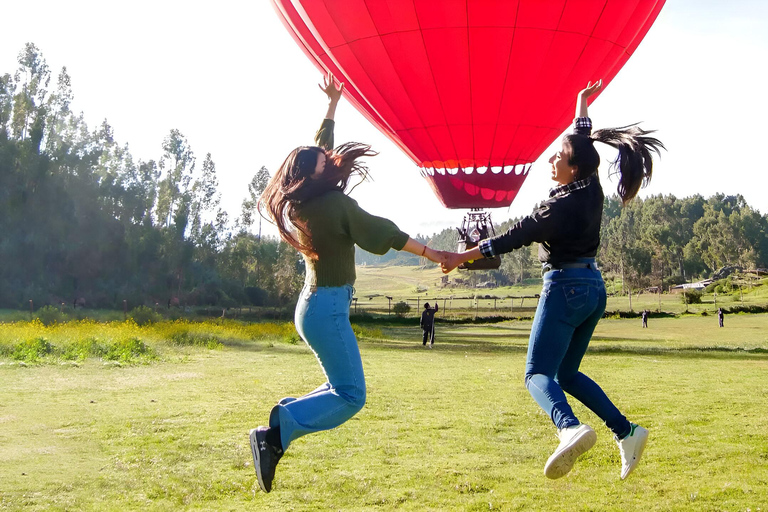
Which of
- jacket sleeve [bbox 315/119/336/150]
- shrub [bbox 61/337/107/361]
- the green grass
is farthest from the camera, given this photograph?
shrub [bbox 61/337/107/361]

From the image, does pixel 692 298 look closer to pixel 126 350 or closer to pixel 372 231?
pixel 126 350

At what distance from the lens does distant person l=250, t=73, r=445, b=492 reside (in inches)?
181

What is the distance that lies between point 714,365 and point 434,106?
487 inches

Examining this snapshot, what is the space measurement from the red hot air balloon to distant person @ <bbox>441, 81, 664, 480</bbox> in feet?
26.1

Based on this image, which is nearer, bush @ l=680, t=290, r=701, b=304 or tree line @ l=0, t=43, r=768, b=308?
tree line @ l=0, t=43, r=768, b=308

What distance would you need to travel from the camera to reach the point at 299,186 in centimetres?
471

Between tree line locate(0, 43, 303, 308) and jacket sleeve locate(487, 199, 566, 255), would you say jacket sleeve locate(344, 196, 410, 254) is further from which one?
tree line locate(0, 43, 303, 308)

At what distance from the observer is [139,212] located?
204ft

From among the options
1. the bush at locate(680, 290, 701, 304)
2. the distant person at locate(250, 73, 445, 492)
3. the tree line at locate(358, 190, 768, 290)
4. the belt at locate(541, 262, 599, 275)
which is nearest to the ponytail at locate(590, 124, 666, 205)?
the belt at locate(541, 262, 599, 275)

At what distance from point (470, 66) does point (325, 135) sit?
8237 millimetres

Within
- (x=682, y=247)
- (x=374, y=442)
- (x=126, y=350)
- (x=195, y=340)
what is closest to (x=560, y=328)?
(x=374, y=442)

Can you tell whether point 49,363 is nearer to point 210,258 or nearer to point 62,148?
point 62,148

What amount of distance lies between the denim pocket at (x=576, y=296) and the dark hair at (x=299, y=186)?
1610 millimetres

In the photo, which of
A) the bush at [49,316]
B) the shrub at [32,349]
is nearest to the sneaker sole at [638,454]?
the shrub at [32,349]
